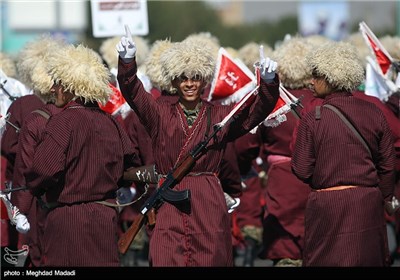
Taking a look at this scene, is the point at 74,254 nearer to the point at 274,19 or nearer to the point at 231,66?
the point at 231,66

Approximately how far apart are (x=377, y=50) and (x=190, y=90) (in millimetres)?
2876

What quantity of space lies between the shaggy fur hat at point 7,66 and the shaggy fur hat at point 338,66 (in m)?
3.74

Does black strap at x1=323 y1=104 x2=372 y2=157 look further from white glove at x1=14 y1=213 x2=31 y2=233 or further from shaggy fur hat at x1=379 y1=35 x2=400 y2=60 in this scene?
shaggy fur hat at x1=379 y1=35 x2=400 y2=60

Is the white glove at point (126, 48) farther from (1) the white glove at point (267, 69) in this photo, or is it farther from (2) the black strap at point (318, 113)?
(2) the black strap at point (318, 113)

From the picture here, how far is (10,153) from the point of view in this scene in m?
9.57

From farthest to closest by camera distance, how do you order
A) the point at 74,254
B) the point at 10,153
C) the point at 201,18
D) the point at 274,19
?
the point at 274,19 → the point at 201,18 → the point at 10,153 → the point at 74,254

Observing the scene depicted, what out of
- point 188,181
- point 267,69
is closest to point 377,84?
point 267,69

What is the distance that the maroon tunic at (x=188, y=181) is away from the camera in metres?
7.66

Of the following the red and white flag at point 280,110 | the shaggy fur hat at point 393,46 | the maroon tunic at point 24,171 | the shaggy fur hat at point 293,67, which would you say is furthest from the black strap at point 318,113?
Result: the shaggy fur hat at point 393,46

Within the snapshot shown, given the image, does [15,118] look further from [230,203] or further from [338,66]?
[338,66]

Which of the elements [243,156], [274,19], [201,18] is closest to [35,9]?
[201,18]
